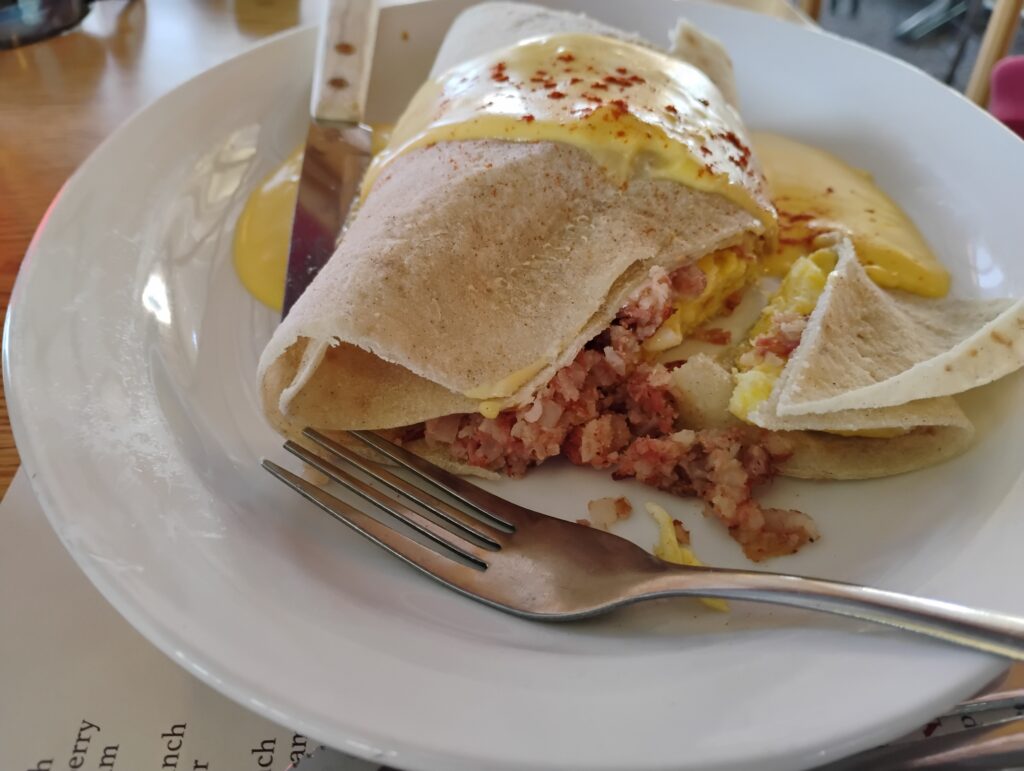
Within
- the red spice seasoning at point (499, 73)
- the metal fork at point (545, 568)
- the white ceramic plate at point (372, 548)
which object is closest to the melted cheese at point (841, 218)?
the white ceramic plate at point (372, 548)

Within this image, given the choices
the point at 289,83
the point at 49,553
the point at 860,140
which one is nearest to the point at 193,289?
the point at 49,553

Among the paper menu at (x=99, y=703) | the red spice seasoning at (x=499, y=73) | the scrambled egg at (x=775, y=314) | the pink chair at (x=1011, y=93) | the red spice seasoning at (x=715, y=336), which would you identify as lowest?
the paper menu at (x=99, y=703)

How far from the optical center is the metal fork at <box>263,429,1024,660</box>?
844 mm

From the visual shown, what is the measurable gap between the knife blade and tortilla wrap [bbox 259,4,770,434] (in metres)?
0.22

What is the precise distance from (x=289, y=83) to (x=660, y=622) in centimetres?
160

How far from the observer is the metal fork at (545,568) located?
844 mm

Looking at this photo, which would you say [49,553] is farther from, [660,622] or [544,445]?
[660,622]

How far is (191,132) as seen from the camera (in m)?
1.77

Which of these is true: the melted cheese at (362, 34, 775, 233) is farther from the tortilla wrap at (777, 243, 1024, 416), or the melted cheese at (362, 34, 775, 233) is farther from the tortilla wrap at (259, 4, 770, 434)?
the tortilla wrap at (777, 243, 1024, 416)

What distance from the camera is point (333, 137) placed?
1.91m

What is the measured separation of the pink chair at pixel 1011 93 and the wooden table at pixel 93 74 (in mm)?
674

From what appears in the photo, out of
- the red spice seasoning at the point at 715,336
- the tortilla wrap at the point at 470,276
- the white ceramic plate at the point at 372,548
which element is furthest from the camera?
the red spice seasoning at the point at 715,336

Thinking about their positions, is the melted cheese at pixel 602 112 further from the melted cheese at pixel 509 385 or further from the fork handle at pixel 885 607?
the fork handle at pixel 885 607

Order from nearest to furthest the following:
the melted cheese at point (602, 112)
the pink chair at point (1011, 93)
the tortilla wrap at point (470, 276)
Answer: the tortilla wrap at point (470, 276) < the melted cheese at point (602, 112) < the pink chair at point (1011, 93)
